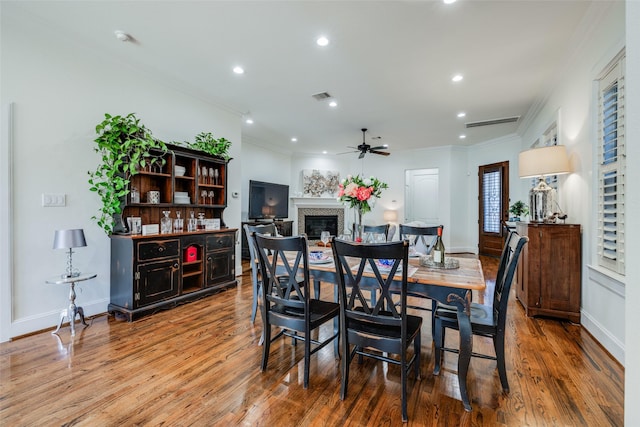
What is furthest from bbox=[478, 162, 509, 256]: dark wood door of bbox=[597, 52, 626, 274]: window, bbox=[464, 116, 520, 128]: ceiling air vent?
bbox=[597, 52, 626, 274]: window

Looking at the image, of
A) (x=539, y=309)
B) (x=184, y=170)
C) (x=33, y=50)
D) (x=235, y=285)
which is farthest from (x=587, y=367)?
(x=33, y=50)

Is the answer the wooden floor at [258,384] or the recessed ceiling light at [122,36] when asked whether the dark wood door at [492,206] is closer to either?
the wooden floor at [258,384]

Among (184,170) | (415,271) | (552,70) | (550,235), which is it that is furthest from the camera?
(184,170)

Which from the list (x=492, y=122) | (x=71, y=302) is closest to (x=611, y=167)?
(x=492, y=122)

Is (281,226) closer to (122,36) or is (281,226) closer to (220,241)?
(220,241)

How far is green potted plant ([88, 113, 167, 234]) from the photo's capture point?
305 cm

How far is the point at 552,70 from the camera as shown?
3.61 metres

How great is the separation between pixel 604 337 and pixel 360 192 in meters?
2.45

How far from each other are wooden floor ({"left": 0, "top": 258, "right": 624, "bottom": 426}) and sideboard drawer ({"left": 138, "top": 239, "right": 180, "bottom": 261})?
79cm

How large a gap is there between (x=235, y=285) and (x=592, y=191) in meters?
4.43

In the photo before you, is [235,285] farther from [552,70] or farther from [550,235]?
[552,70]

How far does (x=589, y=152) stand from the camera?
9.37 feet

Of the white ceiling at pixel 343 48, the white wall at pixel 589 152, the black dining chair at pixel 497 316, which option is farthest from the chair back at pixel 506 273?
the white ceiling at pixel 343 48

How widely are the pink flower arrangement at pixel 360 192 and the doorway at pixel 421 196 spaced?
636 cm
